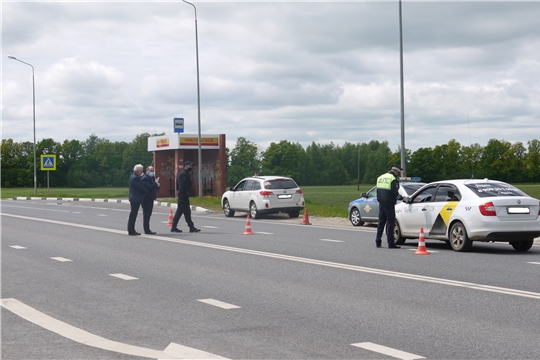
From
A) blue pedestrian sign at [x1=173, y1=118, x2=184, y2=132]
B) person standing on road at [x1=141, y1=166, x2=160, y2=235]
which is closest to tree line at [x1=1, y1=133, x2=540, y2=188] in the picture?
blue pedestrian sign at [x1=173, y1=118, x2=184, y2=132]

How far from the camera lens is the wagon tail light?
14.4m

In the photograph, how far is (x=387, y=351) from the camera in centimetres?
648

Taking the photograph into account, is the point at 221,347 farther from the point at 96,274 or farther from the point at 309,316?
the point at 96,274

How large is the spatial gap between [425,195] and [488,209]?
2189mm

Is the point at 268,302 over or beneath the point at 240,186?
beneath

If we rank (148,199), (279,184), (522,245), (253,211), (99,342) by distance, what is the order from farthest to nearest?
(279,184), (253,211), (148,199), (522,245), (99,342)

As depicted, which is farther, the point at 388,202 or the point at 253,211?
the point at 253,211

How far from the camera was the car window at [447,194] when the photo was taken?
15.4 meters

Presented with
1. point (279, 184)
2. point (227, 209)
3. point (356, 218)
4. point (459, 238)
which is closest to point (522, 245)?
point (459, 238)

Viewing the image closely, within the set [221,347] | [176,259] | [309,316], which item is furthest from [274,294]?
[176,259]

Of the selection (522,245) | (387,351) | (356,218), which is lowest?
(387,351)

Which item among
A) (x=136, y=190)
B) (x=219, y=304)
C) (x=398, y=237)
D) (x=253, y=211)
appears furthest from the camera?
(x=253, y=211)

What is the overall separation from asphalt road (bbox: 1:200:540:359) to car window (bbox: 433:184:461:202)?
105 cm

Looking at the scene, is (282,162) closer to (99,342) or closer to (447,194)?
(447,194)
